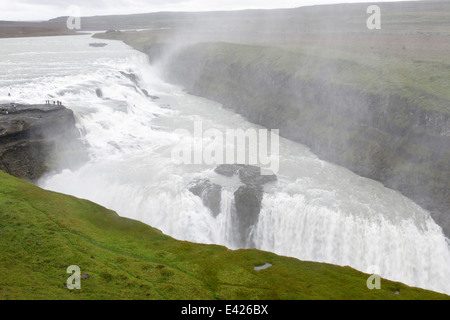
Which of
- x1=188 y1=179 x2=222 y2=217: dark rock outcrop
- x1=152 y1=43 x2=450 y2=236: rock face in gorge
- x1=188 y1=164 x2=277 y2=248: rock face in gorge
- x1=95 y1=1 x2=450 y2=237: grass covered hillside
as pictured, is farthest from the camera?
x1=95 y1=1 x2=450 y2=237: grass covered hillside

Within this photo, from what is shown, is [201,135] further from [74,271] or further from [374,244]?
[74,271]

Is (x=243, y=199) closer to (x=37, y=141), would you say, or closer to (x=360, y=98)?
(x=37, y=141)

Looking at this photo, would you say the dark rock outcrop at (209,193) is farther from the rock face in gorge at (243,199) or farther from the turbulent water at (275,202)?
the turbulent water at (275,202)

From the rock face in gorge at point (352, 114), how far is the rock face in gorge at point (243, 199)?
14.7 m

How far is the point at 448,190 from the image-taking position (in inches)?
1457

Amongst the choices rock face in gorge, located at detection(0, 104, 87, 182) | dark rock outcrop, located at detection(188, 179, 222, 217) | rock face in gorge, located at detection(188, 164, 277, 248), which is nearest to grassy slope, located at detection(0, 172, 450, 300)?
dark rock outcrop, located at detection(188, 179, 222, 217)

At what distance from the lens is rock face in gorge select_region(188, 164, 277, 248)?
34219mm

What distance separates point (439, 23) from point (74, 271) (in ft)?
414

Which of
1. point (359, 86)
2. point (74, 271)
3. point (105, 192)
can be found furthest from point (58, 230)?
point (359, 86)

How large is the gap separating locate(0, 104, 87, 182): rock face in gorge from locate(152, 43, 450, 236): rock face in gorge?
103ft

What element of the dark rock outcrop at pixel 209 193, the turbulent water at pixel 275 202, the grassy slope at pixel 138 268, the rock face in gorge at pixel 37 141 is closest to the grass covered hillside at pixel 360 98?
the turbulent water at pixel 275 202

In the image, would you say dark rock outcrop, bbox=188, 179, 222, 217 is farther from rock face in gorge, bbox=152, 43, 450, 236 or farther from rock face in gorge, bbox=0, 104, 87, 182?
rock face in gorge, bbox=152, 43, 450, 236

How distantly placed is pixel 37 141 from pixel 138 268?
24519 mm

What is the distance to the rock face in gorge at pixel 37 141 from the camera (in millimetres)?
35812
